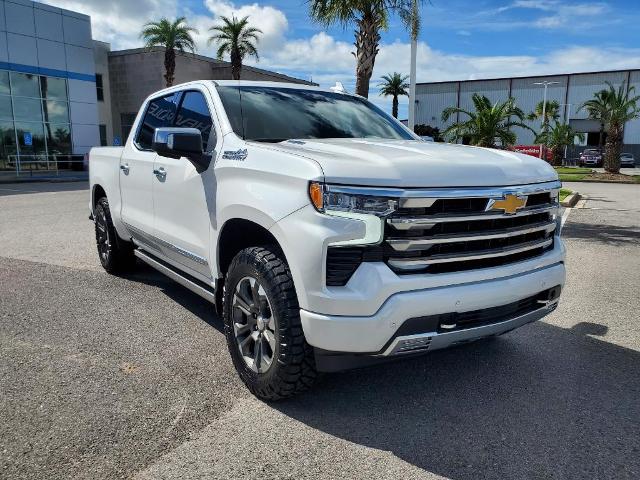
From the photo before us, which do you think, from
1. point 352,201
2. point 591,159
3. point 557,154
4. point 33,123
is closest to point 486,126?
point 352,201

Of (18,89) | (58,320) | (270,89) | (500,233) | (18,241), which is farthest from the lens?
(18,89)

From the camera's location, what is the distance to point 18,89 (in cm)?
2981

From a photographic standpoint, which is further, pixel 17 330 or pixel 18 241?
pixel 18 241

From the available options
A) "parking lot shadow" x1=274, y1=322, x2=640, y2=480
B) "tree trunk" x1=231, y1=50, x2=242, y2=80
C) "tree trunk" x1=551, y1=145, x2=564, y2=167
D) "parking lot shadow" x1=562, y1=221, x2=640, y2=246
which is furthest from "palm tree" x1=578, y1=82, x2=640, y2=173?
"parking lot shadow" x1=274, y1=322, x2=640, y2=480

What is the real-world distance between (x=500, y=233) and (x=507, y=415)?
1059 mm

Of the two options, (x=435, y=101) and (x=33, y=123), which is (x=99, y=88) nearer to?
(x=33, y=123)

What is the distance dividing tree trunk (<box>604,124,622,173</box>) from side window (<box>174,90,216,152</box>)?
102ft

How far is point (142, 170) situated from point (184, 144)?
1562 mm

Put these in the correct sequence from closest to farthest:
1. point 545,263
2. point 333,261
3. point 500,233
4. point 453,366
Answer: point 333,261, point 500,233, point 545,263, point 453,366

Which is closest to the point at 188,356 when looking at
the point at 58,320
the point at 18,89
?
the point at 58,320

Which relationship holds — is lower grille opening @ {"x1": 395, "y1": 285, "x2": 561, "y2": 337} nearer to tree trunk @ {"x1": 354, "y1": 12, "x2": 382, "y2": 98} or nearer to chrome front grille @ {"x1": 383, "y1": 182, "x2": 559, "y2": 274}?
chrome front grille @ {"x1": 383, "y1": 182, "x2": 559, "y2": 274}

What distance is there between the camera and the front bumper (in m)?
2.66

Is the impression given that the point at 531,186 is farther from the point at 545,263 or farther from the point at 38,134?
the point at 38,134

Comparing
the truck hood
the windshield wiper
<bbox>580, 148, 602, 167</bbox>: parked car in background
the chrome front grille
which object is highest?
the windshield wiper
